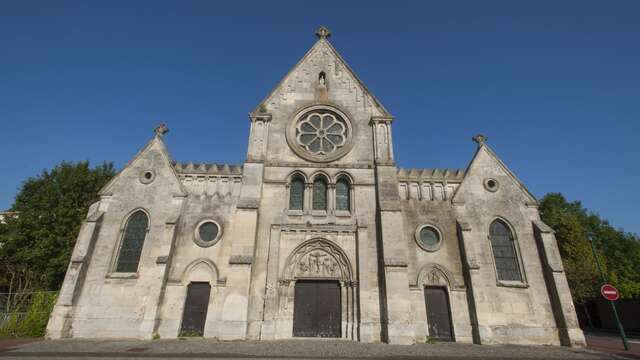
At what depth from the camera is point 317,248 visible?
1664cm

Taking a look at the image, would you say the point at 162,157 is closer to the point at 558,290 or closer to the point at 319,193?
the point at 319,193

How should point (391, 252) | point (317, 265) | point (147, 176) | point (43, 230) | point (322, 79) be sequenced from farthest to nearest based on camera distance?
point (43, 230) → point (322, 79) → point (147, 176) → point (317, 265) → point (391, 252)

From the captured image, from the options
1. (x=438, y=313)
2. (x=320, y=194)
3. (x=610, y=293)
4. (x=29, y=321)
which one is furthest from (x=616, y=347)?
(x=29, y=321)

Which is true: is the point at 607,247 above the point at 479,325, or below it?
above

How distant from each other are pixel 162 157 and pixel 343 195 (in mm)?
10883

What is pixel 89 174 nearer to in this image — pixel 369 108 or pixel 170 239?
pixel 170 239

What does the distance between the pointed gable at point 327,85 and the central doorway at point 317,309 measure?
1052 cm

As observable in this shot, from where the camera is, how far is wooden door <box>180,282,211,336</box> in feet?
50.6

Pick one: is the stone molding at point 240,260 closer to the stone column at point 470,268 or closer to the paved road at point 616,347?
the stone column at point 470,268

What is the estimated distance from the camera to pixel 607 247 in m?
35.0

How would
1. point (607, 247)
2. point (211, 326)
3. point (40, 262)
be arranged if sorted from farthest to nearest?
point (607, 247)
point (40, 262)
point (211, 326)

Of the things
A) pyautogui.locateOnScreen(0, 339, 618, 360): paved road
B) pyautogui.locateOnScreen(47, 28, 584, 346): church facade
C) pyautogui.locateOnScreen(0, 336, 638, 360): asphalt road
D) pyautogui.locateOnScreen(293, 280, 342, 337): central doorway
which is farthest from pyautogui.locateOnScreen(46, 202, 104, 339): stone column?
pyautogui.locateOnScreen(293, 280, 342, 337): central doorway

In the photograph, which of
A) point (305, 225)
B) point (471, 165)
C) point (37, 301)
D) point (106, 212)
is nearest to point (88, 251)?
point (106, 212)

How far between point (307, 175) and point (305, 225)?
9.71 ft
